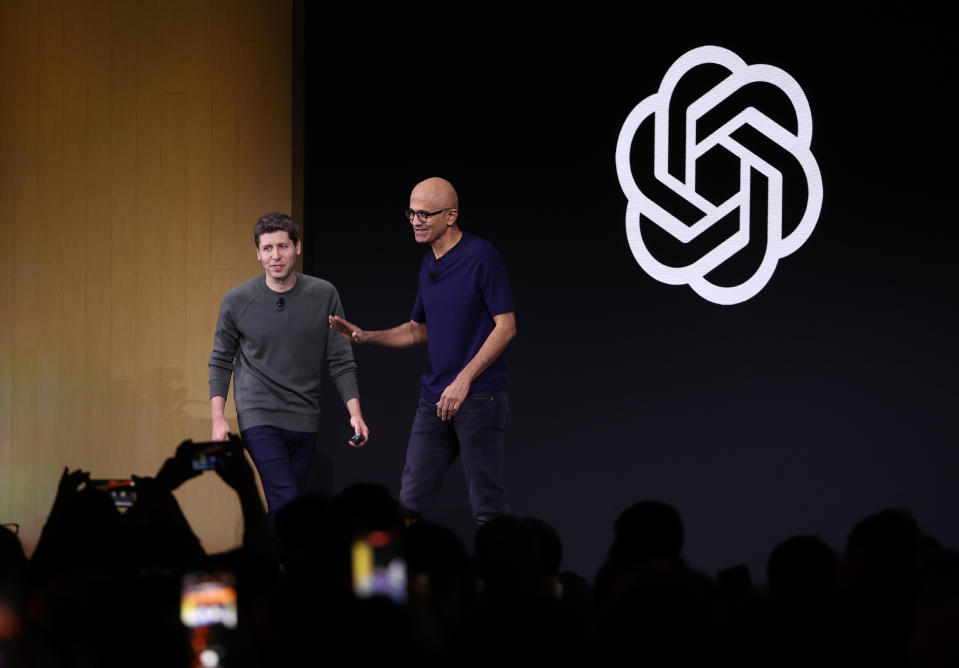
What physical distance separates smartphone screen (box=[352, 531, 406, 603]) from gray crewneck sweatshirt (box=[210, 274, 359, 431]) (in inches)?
111

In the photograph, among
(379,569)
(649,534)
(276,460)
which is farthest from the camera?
(276,460)

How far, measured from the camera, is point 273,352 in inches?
179

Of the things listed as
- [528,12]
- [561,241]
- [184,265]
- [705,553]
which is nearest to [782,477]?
[705,553]

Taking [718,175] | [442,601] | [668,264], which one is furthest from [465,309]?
[442,601]

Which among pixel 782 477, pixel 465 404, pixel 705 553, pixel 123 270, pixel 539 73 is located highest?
pixel 539 73

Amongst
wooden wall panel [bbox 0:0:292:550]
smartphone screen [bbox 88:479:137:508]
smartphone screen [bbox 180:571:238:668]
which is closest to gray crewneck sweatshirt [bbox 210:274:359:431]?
wooden wall panel [bbox 0:0:292:550]

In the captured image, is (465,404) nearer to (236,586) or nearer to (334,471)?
(334,471)

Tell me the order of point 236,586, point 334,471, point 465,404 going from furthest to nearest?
1. point 334,471
2. point 465,404
3. point 236,586

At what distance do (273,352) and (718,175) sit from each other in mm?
2120

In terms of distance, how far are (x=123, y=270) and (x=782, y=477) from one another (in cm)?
327

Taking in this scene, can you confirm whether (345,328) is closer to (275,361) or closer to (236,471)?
(275,361)

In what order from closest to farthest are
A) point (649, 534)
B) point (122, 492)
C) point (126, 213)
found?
point (649, 534) < point (122, 492) < point (126, 213)

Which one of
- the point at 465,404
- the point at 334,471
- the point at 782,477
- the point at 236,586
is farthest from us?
the point at 334,471

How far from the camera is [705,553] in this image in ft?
16.7
